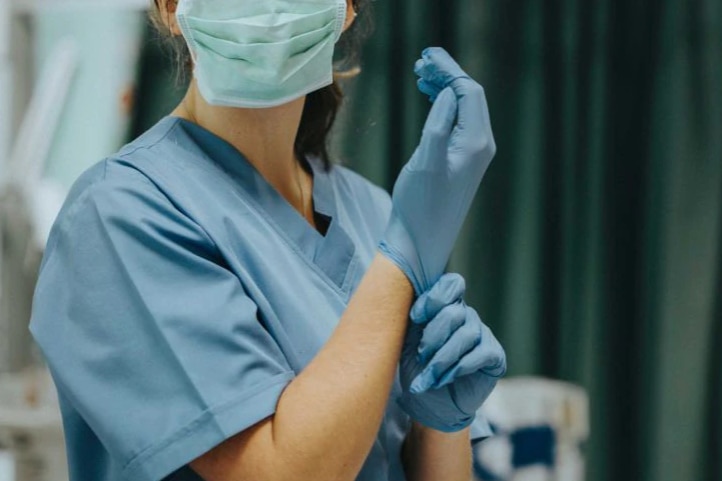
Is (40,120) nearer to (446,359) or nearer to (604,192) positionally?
(604,192)

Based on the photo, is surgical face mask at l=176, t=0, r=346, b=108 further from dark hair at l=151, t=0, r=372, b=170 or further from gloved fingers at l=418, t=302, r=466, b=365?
gloved fingers at l=418, t=302, r=466, b=365

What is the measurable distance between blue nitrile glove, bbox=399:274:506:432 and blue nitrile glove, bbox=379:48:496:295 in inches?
0.9

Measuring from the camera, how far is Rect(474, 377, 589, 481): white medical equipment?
1951 millimetres

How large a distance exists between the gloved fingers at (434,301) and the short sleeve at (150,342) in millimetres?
131

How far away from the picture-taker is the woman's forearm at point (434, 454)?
1070mm

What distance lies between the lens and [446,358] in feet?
2.97

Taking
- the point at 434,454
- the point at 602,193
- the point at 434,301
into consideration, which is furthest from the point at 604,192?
the point at 434,301

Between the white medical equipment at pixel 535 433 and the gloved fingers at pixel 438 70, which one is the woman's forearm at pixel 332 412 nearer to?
the gloved fingers at pixel 438 70

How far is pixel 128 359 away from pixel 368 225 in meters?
0.41

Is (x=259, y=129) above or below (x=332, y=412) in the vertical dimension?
above

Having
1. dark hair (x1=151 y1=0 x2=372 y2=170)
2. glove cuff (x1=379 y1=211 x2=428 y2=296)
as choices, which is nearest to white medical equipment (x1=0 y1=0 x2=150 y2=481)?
dark hair (x1=151 y1=0 x2=372 y2=170)

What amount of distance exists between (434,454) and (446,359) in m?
0.21

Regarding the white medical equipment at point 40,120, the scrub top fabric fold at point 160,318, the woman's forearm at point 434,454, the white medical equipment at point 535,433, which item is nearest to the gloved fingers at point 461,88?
the scrub top fabric fold at point 160,318

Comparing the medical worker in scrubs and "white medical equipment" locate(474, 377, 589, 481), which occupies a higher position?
the medical worker in scrubs
